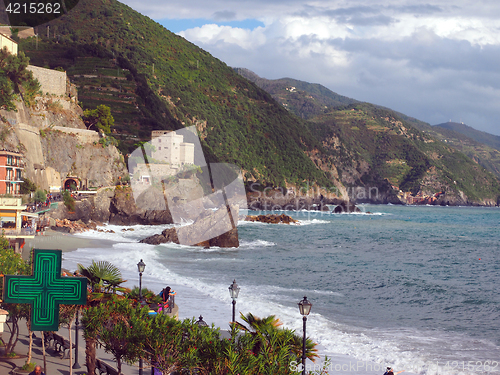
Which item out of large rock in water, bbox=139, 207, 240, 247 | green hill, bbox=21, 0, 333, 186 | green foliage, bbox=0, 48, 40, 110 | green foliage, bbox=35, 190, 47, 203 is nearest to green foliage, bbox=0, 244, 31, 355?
large rock in water, bbox=139, 207, 240, 247

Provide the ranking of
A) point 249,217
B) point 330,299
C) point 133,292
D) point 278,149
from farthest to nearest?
point 278,149
point 249,217
point 330,299
point 133,292

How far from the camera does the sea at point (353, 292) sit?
53.8 feet

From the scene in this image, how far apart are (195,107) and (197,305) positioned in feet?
446

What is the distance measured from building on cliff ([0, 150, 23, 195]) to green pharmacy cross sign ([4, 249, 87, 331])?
4004 cm

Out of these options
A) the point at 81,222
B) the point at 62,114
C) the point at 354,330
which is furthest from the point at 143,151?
the point at 354,330

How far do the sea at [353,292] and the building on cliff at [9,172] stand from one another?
9.50m

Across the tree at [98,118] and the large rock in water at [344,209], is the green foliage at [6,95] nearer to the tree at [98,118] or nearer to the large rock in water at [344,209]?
the tree at [98,118]

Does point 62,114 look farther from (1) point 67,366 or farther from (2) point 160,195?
(1) point 67,366

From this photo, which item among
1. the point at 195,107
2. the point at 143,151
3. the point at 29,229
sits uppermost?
the point at 195,107

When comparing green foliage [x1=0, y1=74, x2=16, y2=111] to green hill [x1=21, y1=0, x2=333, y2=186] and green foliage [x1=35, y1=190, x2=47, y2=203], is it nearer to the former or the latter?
green foliage [x1=35, y1=190, x2=47, y2=203]

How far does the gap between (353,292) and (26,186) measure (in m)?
37.7

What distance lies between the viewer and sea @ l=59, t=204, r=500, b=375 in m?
16.4

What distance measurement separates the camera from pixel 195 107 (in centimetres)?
15238

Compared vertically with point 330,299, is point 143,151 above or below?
above
